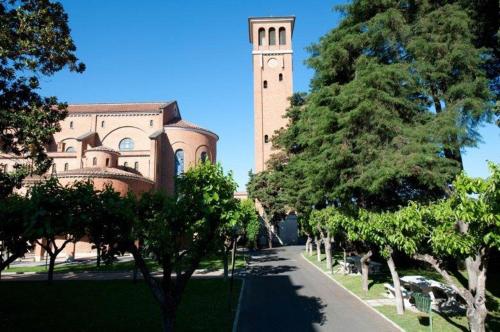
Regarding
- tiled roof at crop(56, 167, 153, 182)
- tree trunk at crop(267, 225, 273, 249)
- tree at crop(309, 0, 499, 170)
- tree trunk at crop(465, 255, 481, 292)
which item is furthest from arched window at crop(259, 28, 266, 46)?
tree trunk at crop(465, 255, 481, 292)

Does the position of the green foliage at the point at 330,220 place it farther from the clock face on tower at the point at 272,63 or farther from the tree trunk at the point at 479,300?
the clock face on tower at the point at 272,63

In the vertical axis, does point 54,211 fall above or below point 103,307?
above

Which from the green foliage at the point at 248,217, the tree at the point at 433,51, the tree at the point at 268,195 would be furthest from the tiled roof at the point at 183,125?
the tree at the point at 433,51

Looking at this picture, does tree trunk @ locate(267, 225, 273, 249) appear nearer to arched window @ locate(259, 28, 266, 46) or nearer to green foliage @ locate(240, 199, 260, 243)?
green foliage @ locate(240, 199, 260, 243)

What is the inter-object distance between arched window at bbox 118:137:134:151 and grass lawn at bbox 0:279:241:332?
2855 centimetres

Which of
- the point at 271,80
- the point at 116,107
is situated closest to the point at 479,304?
the point at 271,80

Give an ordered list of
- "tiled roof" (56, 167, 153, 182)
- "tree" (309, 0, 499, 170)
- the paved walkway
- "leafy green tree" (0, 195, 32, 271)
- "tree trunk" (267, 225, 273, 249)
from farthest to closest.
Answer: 1. "tree trunk" (267, 225, 273, 249)
2. "tiled roof" (56, 167, 153, 182)
3. the paved walkway
4. "tree" (309, 0, 499, 170)
5. "leafy green tree" (0, 195, 32, 271)

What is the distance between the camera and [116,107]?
4903cm

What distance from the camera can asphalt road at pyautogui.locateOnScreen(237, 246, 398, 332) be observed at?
1153cm

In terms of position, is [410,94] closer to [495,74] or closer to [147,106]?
[495,74]

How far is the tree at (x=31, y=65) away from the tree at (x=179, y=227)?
799cm

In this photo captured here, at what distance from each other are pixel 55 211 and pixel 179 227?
2.51 meters

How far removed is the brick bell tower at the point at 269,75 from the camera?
49.9m

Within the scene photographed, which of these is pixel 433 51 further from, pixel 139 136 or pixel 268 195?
pixel 139 136
